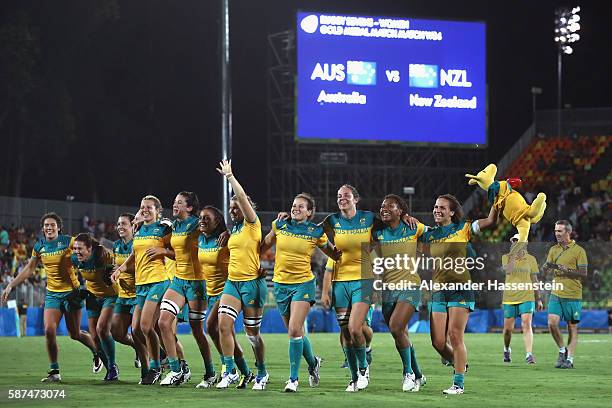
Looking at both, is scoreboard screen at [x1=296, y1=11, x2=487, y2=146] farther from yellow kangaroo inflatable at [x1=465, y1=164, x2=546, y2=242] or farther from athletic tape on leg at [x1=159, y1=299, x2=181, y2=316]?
yellow kangaroo inflatable at [x1=465, y1=164, x2=546, y2=242]

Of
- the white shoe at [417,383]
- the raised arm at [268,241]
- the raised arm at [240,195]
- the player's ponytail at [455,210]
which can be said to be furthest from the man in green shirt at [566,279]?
the raised arm at [240,195]

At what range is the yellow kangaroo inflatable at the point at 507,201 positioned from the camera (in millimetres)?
14735

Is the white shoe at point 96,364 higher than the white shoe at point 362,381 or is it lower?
lower

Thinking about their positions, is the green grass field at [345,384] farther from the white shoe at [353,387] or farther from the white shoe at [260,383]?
the white shoe at [260,383]

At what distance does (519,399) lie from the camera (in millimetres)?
13602

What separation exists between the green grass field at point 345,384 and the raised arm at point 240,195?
2289mm

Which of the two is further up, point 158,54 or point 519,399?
point 158,54

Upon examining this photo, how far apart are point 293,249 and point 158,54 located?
43.9 meters

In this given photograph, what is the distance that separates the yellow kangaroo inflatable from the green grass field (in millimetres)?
2258

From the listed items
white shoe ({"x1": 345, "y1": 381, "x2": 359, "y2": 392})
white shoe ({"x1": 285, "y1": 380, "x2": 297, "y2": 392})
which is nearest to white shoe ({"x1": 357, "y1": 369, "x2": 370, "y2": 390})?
white shoe ({"x1": 345, "y1": 381, "x2": 359, "y2": 392})

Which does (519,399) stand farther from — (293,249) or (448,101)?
(448,101)

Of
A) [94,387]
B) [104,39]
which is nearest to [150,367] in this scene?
[94,387]

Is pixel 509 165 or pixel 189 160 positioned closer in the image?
pixel 509 165

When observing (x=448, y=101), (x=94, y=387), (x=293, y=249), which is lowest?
(x=94, y=387)
